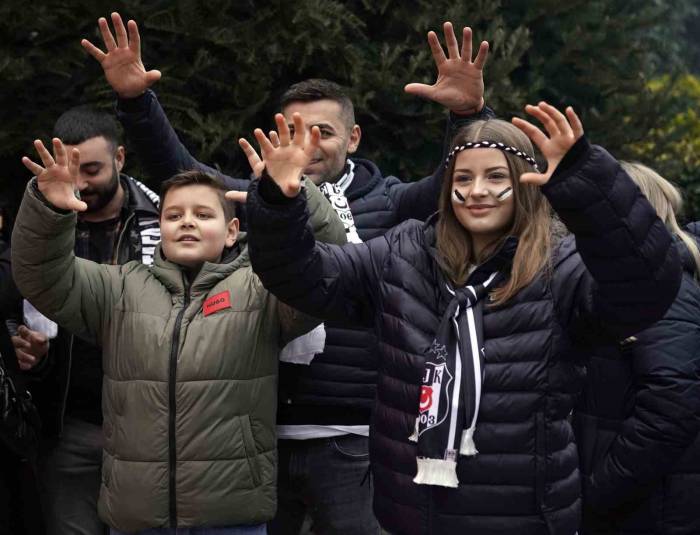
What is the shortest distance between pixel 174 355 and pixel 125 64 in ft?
3.94

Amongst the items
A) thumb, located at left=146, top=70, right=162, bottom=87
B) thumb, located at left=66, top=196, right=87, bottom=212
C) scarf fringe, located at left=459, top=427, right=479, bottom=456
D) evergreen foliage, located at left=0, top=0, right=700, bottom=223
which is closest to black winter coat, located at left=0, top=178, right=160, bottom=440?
thumb, located at left=146, top=70, right=162, bottom=87

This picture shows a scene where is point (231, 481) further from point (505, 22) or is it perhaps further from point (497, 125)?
point (505, 22)

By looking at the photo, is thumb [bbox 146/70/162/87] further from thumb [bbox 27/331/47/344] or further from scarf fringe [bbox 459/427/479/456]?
scarf fringe [bbox 459/427/479/456]

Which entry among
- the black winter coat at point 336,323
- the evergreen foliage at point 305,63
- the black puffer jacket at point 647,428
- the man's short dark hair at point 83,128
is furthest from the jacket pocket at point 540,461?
the evergreen foliage at point 305,63

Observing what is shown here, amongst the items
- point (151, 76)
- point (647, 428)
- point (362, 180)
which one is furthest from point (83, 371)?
point (647, 428)

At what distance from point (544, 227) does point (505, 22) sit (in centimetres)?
346

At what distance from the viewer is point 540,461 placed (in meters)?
3.12

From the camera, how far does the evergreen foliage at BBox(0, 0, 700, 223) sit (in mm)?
5469

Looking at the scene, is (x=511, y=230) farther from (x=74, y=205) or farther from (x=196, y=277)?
(x=74, y=205)

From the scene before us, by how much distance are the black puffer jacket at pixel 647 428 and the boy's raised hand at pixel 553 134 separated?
101cm

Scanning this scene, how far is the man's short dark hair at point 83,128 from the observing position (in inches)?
178

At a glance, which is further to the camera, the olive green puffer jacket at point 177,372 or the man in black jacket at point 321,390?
the man in black jacket at point 321,390

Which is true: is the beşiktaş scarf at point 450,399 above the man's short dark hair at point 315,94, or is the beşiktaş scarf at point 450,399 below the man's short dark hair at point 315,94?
below

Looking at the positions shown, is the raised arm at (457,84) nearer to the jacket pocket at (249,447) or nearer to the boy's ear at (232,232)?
the boy's ear at (232,232)
